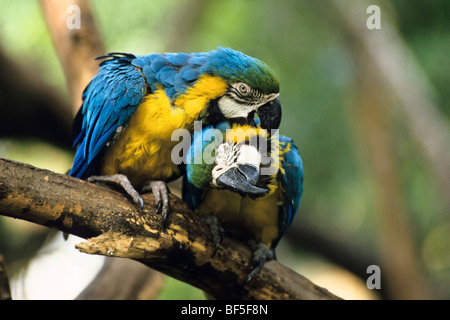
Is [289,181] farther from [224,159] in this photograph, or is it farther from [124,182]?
[124,182]

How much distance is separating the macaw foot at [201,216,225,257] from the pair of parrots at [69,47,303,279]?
10 cm

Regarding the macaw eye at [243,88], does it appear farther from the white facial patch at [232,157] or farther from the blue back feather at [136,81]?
the white facial patch at [232,157]

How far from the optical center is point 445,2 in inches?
187

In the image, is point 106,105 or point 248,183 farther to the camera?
point 106,105

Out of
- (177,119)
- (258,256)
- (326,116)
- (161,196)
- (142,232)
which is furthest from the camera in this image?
(326,116)

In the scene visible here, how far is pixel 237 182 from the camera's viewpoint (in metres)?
2.11

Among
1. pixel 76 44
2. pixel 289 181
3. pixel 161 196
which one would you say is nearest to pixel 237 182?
pixel 161 196

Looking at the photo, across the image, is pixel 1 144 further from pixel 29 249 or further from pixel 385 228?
pixel 385 228

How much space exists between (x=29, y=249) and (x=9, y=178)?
245cm

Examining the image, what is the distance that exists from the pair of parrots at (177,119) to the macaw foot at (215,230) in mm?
104

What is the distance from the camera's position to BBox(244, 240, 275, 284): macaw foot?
2.56 meters

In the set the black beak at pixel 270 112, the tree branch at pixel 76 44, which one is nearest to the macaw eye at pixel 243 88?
the black beak at pixel 270 112

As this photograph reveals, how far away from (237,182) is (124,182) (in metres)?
0.60
